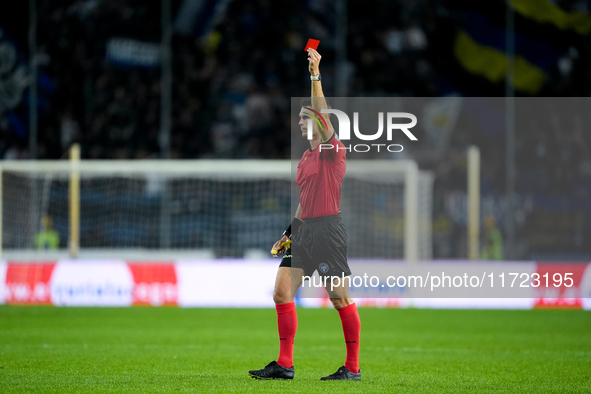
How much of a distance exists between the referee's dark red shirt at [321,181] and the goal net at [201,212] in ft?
33.4

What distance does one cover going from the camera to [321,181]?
623cm

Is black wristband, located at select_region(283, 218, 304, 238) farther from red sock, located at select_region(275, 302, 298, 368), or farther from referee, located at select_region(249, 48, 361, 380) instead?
red sock, located at select_region(275, 302, 298, 368)

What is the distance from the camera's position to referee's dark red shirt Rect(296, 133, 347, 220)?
622 centimetres

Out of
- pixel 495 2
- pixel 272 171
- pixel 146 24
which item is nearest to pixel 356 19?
pixel 495 2

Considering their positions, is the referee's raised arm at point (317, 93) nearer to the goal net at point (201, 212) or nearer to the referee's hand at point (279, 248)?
the referee's hand at point (279, 248)

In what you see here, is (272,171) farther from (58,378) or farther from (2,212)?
(58,378)

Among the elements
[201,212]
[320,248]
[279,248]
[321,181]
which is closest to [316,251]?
[320,248]

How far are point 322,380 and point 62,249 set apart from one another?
43.2 feet

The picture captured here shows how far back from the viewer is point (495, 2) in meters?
21.7

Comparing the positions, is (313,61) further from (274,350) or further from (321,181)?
(274,350)

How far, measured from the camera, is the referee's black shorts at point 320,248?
610 centimetres

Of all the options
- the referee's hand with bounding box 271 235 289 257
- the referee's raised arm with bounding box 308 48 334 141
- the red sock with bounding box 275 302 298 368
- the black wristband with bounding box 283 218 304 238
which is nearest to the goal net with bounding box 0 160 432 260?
the black wristband with bounding box 283 218 304 238

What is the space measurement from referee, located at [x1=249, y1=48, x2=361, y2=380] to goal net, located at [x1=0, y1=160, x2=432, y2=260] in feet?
33.4

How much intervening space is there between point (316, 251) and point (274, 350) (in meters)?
3.15
